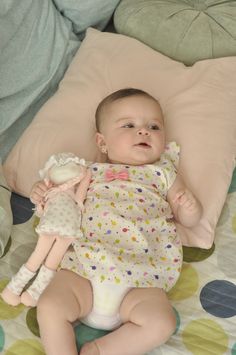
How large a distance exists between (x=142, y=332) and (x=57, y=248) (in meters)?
0.27

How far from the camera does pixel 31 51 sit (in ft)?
5.22

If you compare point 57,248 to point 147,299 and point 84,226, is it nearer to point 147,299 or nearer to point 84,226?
point 84,226

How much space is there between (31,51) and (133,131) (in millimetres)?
490

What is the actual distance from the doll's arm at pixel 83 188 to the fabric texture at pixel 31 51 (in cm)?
33

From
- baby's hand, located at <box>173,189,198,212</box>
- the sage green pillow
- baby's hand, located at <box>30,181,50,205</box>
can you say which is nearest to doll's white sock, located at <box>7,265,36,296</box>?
baby's hand, located at <box>30,181,50,205</box>

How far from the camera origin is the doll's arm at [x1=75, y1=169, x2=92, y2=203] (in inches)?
48.9

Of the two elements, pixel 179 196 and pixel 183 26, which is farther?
pixel 183 26

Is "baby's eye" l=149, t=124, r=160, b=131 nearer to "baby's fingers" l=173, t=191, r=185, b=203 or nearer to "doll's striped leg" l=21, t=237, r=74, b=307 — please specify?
"baby's fingers" l=173, t=191, r=185, b=203

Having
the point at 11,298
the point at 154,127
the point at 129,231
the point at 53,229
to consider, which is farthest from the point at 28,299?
the point at 154,127

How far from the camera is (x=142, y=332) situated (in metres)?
1.05

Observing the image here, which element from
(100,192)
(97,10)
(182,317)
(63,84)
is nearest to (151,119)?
(100,192)

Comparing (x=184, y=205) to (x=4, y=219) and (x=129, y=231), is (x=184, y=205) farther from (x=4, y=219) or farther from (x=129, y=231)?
(x=4, y=219)

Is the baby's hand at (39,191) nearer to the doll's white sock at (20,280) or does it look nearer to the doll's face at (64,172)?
the doll's face at (64,172)

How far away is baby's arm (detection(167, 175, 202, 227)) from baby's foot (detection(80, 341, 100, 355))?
361 millimetres
